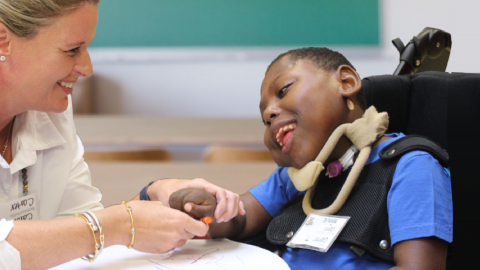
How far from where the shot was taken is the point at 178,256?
32.3 inches

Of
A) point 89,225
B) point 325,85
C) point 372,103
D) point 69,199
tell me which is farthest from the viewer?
point 69,199

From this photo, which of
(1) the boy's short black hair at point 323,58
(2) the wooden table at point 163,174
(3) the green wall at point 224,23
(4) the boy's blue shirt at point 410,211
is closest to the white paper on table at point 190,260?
(4) the boy's blue shirt at point 410,211

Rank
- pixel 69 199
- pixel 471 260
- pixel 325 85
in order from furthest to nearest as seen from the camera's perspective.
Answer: pixel 69 199, pixel 325 85, pixel 471 260

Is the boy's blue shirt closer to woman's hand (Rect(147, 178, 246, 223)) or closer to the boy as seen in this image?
the boy

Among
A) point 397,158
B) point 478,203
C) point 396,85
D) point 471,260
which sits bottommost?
point 471,260

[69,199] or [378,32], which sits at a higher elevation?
[378,32]

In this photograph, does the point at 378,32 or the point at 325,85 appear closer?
the point at 325,85

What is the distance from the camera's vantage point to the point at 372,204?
0.86m

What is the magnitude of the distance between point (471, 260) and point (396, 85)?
0.47 m

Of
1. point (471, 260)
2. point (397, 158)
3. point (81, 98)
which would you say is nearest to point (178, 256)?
point (397, 158)

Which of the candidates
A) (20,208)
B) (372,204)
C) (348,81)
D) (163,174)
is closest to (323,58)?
(348,81)

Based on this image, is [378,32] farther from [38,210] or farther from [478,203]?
[38,210]

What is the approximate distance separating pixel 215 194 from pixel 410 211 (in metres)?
0.43

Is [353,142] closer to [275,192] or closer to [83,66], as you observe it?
[275,192]
